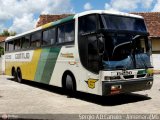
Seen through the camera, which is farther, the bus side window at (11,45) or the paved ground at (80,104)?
the bus side window at (11,45)

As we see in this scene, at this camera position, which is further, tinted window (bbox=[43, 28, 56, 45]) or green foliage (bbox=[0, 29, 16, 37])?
green foliage (bbox=[0, 29, 16, 37])

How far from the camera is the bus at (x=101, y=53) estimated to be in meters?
9.69

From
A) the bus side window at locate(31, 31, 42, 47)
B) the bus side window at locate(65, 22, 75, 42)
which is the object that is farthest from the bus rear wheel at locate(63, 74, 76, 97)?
the bus side window at locate(31, 31, 42, 47)

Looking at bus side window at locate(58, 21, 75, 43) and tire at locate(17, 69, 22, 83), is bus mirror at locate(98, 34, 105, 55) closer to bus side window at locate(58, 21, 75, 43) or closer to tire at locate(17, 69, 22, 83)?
bus side window at locate(58, 21, 75, 43)

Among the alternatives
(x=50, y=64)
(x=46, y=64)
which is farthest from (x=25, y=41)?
(x=50, y=64)

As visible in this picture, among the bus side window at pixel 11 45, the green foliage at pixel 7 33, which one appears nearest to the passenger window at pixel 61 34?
the bus side window at pixel 11 45

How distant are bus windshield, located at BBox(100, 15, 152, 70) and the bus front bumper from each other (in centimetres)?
47

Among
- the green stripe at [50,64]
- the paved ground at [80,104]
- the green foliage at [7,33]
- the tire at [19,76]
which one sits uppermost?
the green foliage at [7,33]

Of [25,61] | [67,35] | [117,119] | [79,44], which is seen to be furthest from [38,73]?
[117,119]

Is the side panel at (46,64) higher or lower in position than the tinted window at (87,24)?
lower

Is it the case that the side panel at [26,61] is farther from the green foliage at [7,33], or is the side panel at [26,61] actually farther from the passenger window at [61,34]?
the green foliage at [7,33]

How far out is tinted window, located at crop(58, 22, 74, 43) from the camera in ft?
38.0

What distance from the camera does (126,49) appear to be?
10086mm

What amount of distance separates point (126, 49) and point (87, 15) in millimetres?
1872
